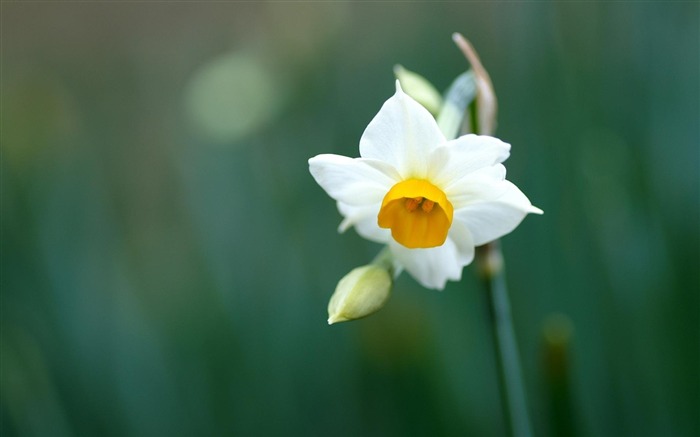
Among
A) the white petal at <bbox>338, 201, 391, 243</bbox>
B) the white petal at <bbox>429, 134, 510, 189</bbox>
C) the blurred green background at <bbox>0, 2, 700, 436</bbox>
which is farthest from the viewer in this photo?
the blurred green background at <bbox>0, 2, 700, 436</bbox>

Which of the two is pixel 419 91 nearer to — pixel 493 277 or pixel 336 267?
pixel 493 277

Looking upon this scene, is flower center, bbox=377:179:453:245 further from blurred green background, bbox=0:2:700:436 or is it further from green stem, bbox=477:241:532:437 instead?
blurred green background, bbox=0:2:700:436

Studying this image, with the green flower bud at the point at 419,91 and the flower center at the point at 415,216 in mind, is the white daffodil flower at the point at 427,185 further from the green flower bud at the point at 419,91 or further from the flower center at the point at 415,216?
the green flower bud at the point at 419,91

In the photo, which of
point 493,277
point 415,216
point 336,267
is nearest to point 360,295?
point 415,216

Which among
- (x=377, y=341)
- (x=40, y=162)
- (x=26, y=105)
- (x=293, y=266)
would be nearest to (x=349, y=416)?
(x=377, y=341)

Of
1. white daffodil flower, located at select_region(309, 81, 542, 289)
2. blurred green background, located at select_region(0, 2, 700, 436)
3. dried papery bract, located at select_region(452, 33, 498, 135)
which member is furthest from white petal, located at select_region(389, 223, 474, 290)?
blurred green background, located at select_region(0, 2, 700, 436)

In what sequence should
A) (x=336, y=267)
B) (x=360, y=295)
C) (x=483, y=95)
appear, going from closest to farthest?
1. (x=360, y=295)
2. (x=483, y=95)
3. (x=336, y=267)
